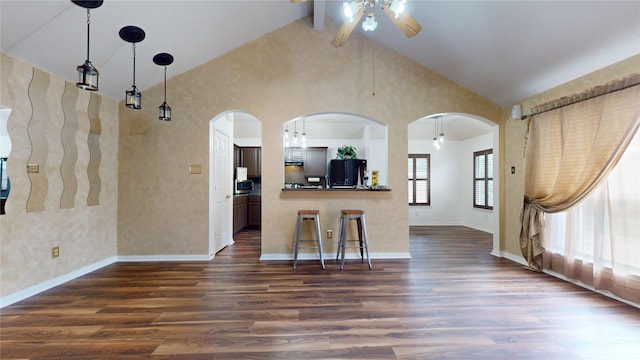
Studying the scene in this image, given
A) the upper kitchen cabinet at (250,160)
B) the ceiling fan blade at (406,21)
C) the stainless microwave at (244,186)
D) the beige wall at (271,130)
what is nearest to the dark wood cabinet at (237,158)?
the upper kitchen cabinet at (250,160)

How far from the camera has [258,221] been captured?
7.20 meters

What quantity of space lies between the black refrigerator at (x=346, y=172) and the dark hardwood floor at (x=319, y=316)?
3077mm

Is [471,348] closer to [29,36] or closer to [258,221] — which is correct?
[29,36]

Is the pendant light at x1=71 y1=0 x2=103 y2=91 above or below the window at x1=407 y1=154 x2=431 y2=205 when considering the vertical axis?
above

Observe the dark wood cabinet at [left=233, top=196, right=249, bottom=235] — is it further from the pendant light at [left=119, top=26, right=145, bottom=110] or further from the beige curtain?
the beige curtain

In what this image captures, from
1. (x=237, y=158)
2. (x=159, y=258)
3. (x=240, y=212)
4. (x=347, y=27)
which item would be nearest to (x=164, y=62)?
(x=347, y=27)

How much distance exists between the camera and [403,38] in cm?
385

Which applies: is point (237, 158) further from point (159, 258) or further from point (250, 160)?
point (159, 258)

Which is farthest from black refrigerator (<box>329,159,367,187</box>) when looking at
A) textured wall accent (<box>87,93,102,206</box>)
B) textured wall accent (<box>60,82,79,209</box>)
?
textured wall accent (<box>60,82,79,209</box>)

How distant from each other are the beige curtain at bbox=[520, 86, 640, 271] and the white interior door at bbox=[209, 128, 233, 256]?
4.49 m

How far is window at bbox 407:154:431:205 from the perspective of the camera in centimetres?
776

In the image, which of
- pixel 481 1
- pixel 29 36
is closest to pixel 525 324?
pixel 481 1

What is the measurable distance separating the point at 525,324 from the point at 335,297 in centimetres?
159

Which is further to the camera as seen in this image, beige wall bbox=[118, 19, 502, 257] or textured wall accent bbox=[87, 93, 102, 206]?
beige wall bbox=[118, 19, 502, 257]
